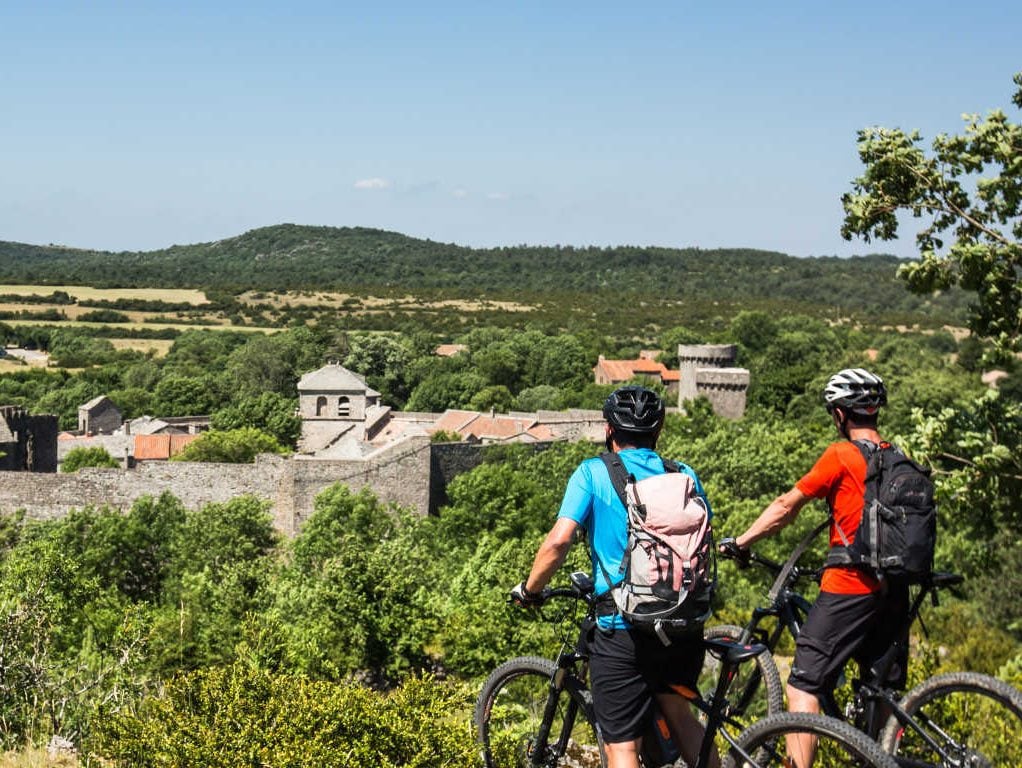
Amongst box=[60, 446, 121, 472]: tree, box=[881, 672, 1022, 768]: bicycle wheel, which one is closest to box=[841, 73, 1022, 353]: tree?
box=[881, 672, 1022, 768]: bicycle wheel

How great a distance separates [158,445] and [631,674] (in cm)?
4720

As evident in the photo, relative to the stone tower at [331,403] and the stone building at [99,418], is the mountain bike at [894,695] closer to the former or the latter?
the stone tower at [331,403]

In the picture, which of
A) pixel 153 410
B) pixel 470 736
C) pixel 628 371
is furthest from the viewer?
pixel 628 371

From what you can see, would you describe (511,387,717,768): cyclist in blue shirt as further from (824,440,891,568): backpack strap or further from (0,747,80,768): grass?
(0,747,80,768): grass

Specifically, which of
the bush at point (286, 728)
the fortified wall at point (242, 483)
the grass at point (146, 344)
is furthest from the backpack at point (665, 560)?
the grass at point (146, 344)

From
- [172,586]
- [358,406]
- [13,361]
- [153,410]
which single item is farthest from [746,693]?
[13,361]

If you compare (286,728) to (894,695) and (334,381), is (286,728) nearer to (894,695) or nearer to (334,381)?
(894,695)

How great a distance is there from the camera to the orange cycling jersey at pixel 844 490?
16.4 feet

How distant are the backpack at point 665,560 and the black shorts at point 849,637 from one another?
0.80m

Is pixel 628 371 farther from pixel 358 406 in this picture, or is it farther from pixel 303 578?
pixel 303 578

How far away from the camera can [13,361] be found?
102812 mm

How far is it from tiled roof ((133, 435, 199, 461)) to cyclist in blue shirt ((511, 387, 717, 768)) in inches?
1781

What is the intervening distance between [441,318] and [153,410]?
77320mm

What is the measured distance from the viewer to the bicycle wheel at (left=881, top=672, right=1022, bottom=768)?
15.7 ft
